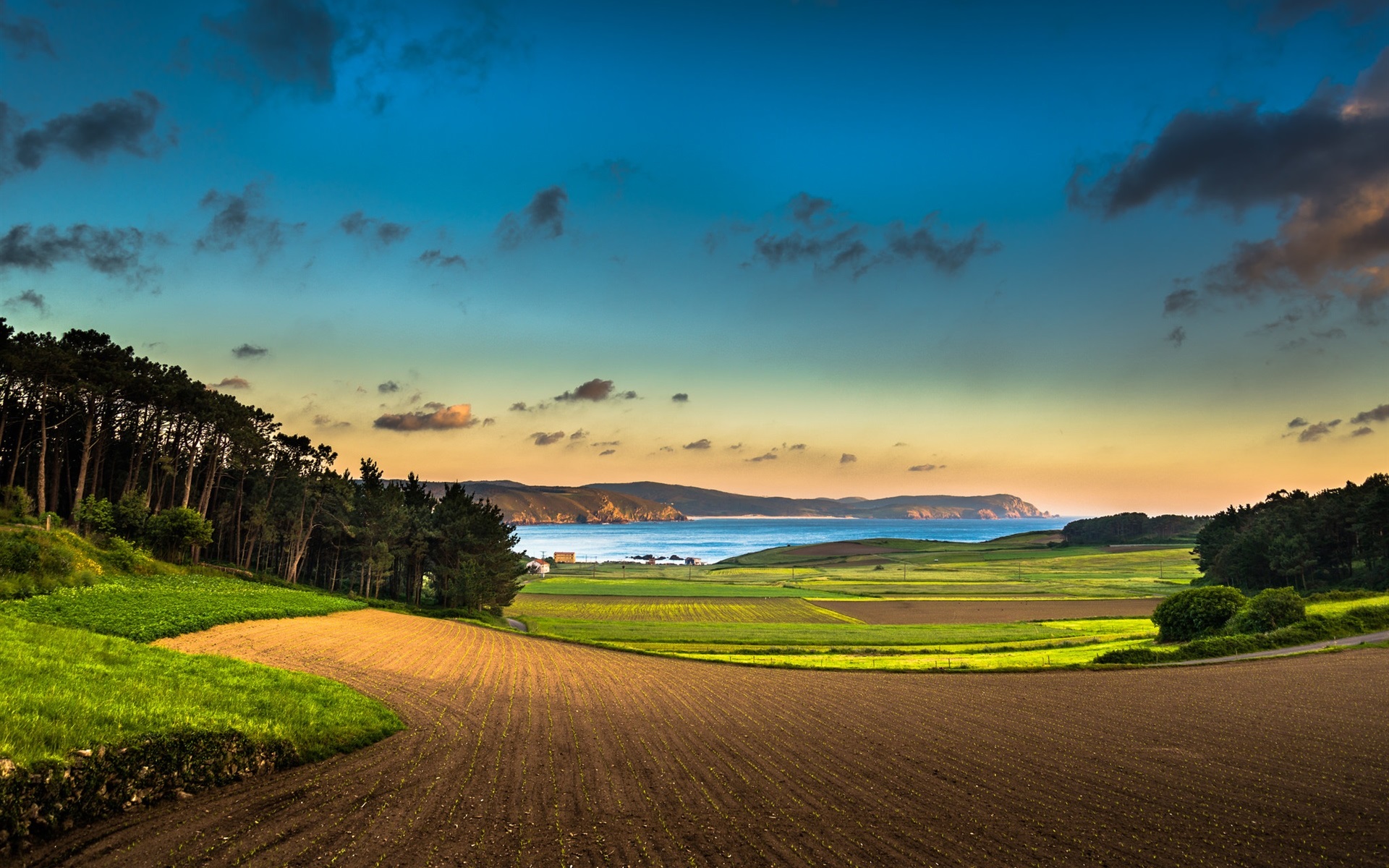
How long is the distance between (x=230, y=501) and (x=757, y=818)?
300 ft

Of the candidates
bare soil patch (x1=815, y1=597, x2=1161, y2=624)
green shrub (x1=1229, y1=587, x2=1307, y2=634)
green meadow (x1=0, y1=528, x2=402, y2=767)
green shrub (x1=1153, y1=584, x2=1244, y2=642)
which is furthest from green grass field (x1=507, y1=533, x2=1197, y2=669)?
green meadow (x1=0, y1=528, x2=402, y2=767)

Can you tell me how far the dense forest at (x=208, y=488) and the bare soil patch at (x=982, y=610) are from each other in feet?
149

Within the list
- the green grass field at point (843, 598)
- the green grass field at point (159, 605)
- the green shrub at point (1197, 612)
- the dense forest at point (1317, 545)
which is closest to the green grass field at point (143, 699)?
the green grass field at point (159, 605)

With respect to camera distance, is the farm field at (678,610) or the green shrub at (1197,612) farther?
the farm field at (678,610)

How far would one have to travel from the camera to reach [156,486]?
78.0 m

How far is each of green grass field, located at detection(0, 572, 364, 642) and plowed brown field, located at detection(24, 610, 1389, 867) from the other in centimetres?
208

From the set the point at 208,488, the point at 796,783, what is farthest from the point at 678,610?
the point at 796,783

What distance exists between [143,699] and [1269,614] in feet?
200

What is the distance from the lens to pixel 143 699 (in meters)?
15.4

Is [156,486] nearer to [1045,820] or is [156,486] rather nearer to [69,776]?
[69,776]

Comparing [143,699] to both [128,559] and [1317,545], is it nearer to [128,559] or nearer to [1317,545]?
[128,559]

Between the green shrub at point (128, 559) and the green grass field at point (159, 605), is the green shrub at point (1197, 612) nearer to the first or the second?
the green grass field at point (159, 605)

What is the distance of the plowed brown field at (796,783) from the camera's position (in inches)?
475

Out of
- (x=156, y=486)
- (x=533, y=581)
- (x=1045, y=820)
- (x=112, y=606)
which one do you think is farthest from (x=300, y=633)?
(x=533, y=581)
